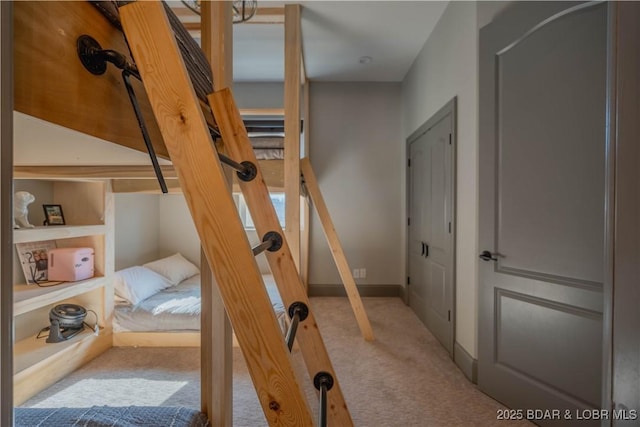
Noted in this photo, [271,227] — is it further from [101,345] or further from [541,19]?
[101,345]

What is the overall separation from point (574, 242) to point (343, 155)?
113 inches

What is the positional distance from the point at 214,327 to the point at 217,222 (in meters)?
0.51

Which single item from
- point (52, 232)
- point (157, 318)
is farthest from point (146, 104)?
point (157, 318)

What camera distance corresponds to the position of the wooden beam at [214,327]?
3.06ft

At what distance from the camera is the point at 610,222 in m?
0.81

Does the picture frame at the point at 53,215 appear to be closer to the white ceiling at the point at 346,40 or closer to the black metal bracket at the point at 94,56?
the white ceiling at the point at 346,40

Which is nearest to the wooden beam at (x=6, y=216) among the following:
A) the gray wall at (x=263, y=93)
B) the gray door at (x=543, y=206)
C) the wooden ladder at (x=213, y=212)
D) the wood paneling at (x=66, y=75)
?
the wood paneling at (x=66, y=75)

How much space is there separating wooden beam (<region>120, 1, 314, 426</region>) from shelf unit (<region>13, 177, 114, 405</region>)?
1.69 metres

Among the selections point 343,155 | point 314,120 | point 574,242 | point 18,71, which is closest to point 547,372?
point 574,242

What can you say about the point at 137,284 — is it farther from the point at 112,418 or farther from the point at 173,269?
the point at 112,418

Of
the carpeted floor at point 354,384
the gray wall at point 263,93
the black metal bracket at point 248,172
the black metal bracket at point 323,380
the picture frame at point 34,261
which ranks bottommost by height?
the carpeted floor at point 354,384

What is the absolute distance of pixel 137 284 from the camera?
2.63 m

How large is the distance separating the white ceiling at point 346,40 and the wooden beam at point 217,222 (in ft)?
8.13

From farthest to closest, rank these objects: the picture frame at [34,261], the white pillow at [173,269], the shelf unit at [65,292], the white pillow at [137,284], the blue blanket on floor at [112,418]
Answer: the white pillow at [173,269] → the white pillow at [137,284] → the picture frame at [34,261] → the shelf unit at [65,292] → the blue blanket on floor at [112,418]
